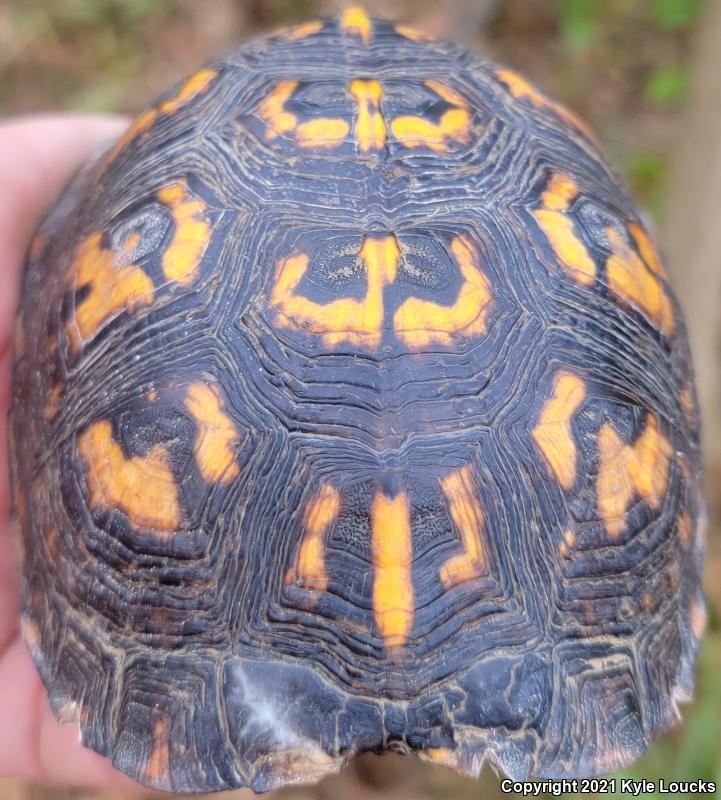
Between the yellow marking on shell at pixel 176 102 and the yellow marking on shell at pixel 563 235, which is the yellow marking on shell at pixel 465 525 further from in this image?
the yellow marking on shell at pixel 176 102

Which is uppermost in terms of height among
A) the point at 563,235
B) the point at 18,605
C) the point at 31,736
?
the point at 563,235

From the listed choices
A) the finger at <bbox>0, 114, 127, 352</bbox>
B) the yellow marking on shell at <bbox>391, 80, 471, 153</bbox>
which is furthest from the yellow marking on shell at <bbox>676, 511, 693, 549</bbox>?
the finger at <bbox>0, 114, 127, 352</bbox>

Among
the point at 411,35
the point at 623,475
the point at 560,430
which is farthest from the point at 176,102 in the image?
the point at 623,475

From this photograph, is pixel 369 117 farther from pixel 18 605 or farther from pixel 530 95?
pixel 18 605

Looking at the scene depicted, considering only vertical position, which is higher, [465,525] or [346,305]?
[346,305]

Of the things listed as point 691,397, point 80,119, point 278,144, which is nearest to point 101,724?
point 278,144

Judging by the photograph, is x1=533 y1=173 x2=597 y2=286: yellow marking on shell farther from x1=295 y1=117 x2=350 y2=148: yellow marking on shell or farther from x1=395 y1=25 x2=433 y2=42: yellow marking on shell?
x1=395 y1=25 x2=433 y2=42: yellow marking on shell

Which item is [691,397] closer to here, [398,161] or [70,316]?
[398,161]

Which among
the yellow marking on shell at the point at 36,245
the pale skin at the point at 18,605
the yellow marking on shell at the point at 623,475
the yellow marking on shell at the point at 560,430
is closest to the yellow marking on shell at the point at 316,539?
the yellow marking on shell at the point at 560,430
